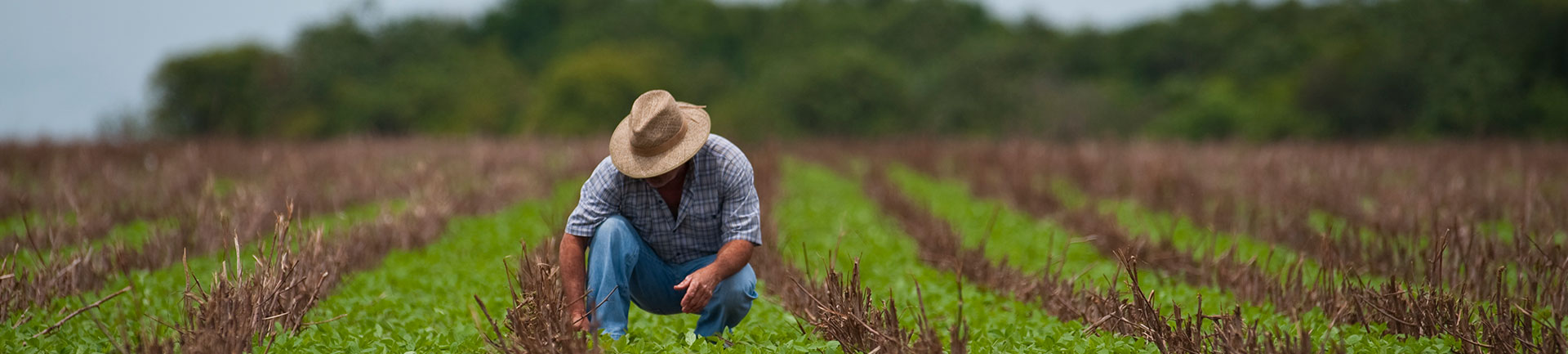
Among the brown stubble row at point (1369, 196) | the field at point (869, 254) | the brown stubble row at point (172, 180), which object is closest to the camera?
the field at point (869, 254)

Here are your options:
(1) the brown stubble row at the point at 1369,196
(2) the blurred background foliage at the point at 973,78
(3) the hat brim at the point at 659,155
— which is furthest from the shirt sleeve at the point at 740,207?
(2) the blurred background foliage at the point at 973,78

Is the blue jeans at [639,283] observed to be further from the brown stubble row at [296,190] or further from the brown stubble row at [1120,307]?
the brown stubble row at [296,190]

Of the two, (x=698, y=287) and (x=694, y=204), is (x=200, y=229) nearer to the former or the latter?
(x=694, y=204)

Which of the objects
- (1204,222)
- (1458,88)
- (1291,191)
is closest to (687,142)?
(1204,222)

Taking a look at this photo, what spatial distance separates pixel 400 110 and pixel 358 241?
5232cm

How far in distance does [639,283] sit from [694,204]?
0.41m

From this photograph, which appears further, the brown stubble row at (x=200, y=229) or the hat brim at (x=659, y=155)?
the brown stubble row at (x=200, y=229)

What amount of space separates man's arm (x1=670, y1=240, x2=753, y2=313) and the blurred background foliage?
37.5m

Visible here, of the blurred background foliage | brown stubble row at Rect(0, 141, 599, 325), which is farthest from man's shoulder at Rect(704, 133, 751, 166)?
the blurred background foliage

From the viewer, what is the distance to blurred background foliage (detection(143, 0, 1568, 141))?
1508 inches

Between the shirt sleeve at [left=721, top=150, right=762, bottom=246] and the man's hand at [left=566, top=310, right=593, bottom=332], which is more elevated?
the shirt sleeve at [left=721, top=150, right=762, bottom=246]

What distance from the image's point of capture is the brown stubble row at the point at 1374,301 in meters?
3.87

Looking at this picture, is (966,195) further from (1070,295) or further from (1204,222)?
(1070,295)

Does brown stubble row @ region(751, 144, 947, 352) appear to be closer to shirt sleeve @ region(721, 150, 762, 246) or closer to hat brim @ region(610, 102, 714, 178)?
shirt sleeve @ region(721, 150, 762, 246)
